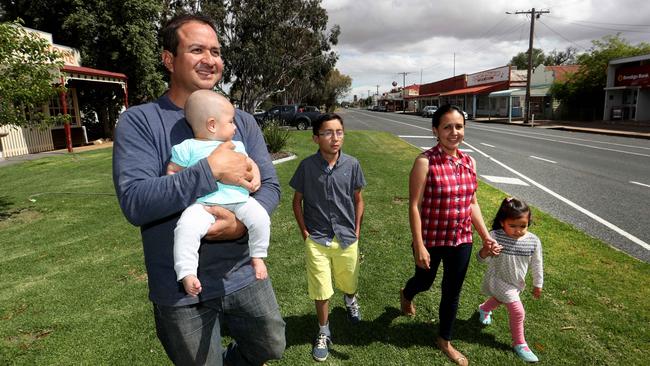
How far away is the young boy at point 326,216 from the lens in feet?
10.0

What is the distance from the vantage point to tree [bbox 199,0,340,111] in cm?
2573

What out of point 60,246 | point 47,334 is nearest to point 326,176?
point 47,334

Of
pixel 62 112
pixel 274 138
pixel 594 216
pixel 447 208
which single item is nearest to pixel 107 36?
pixel 62 112

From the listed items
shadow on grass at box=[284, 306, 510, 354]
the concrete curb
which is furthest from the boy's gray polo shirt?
the concrete curb

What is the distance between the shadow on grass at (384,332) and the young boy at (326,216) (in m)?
0.23

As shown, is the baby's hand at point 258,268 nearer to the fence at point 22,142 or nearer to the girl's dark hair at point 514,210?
the girl's dark hair at point 514,210

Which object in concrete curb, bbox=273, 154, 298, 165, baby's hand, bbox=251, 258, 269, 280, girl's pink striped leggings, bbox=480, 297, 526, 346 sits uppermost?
baby's hand, bbox=251, 258, 269, 280

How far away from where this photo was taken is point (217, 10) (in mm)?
25062

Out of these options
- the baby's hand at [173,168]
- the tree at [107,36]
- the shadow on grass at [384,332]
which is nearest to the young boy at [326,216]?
the shadow on grass at [384,332]

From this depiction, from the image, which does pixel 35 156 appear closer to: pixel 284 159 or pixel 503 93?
pixel 284 159

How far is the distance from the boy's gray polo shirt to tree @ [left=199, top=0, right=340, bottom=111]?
2433cm

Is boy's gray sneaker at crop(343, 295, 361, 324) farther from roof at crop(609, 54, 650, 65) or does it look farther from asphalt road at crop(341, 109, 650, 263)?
roof at crop(609, 54, 650, 65)

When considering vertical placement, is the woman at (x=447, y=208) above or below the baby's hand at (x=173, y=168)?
below

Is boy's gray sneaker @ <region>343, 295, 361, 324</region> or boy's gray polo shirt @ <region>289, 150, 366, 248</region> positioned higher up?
boy's gray polo shirt @ <region>289, 150, 366, 248</region>
